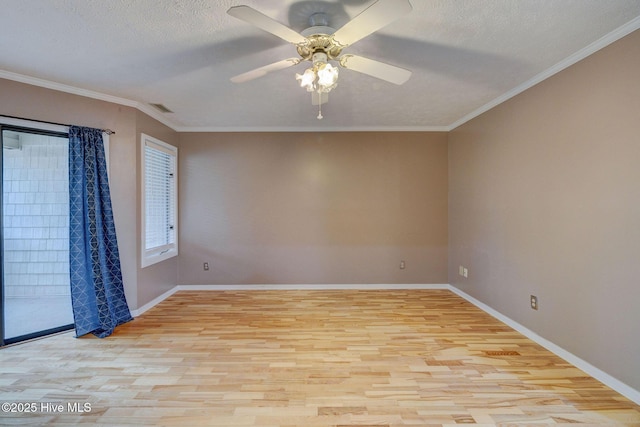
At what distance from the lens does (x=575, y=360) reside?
2.21 meters

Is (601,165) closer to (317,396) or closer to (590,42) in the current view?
(590,42)

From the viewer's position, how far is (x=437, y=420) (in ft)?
5.45

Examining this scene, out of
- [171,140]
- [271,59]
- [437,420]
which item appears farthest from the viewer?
[171,140]

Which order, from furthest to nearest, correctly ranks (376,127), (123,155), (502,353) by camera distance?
(376,127) → (123,155) → (502,353)

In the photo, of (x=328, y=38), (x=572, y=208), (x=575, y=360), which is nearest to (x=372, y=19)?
(x=328, y=38)

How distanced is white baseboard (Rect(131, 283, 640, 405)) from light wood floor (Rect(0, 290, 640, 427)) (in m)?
0.07

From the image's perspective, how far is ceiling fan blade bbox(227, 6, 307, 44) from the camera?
1321 mm

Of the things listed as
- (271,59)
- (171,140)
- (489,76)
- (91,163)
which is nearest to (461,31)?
(489,76)

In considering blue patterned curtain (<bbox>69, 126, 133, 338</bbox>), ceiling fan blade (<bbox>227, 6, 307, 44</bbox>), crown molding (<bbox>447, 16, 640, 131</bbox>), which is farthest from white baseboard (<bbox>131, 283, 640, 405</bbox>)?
ceiling fan blade (<bbox>227, 6, 307, 44</bbox>)

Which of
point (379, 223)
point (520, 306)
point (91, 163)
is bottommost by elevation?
point (520, 306)

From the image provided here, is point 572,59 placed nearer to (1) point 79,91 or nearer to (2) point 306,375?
(2) point 306,375

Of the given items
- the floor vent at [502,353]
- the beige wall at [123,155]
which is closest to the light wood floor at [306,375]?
the floor vent at [502,353]

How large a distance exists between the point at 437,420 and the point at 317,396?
78 centimetres

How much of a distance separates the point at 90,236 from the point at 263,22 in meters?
2.79
